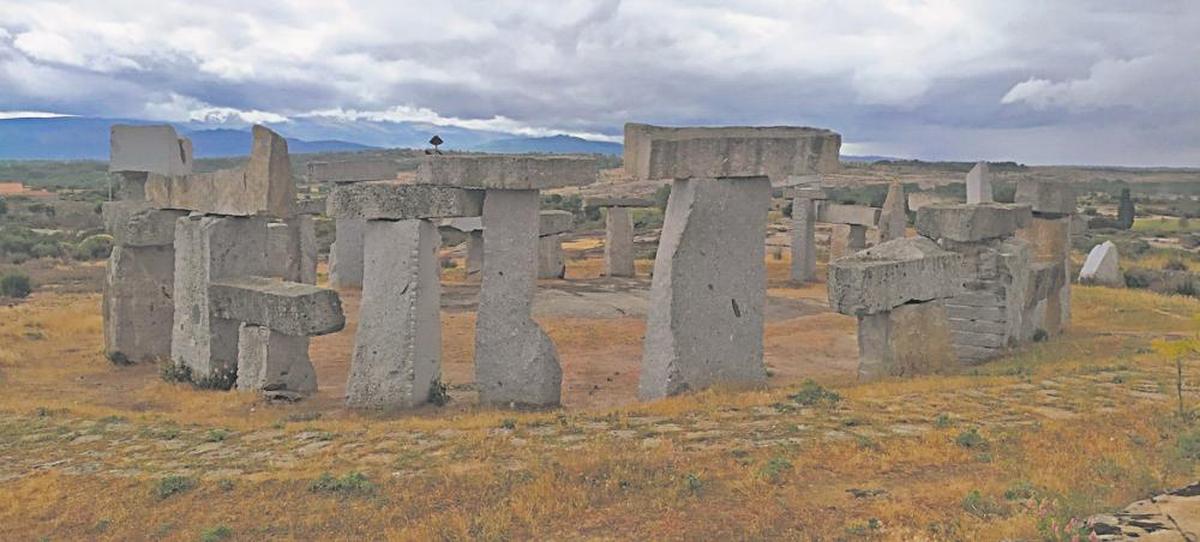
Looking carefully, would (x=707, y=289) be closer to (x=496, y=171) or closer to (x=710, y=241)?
(x=710, y=241)

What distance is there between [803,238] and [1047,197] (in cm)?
1122

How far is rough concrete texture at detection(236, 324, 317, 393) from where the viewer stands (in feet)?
42.5

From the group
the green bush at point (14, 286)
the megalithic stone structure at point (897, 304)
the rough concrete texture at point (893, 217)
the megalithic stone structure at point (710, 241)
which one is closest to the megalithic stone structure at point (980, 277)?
the megalithic stone structure at point (897, 304)

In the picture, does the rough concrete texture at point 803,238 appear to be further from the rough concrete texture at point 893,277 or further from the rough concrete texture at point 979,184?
the rough concrete texture at point 893,277

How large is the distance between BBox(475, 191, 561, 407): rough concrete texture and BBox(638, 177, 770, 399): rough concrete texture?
0.57 metres

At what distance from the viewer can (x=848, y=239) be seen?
29.6m

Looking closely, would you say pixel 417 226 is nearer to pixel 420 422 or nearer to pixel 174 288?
pixel 420 422

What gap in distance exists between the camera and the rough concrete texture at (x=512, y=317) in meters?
12.1

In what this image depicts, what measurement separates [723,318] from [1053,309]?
8.54 m

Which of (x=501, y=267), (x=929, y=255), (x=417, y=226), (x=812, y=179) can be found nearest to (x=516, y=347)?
(x=501, y=267)

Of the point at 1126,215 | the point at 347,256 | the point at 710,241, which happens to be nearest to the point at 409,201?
the point at 710,241

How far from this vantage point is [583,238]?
44.2m

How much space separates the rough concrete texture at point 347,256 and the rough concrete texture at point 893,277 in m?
16.5

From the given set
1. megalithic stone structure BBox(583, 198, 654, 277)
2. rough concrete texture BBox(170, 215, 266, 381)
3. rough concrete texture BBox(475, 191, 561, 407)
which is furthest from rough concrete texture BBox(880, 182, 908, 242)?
rough concrete texture BBox(170, 215, 266, 381)
